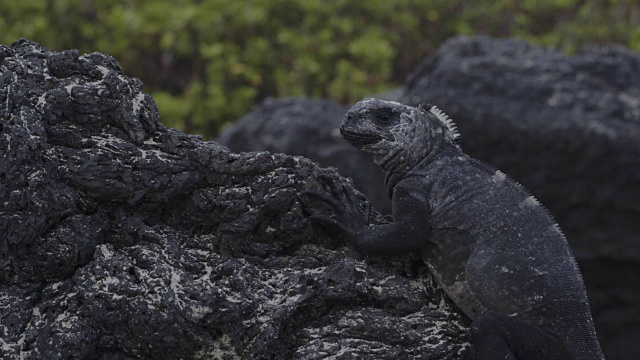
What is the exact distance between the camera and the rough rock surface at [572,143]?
5469 millimetres

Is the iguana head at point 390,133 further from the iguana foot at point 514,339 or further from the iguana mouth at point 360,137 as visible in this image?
the iguana foot at point 514,339

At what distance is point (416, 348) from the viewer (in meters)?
2.79

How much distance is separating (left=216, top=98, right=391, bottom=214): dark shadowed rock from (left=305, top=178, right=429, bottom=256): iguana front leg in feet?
9.41

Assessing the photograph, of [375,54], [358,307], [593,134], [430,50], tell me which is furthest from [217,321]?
[430,50]

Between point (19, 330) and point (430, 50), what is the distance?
6476 mm

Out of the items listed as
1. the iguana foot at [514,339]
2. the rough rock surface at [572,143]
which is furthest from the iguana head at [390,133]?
the rough rock surface at [572,143]

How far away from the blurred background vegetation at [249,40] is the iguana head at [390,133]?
420 centimetres

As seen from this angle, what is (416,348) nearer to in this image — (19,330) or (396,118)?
(396,118)

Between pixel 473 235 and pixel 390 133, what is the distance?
17.4 inches

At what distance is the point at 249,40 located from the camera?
26.2 ft

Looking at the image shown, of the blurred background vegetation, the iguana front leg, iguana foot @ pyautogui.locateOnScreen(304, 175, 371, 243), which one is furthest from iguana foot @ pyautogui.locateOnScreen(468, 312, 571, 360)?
the blurred background vegetation

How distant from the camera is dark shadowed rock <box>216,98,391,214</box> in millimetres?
5953

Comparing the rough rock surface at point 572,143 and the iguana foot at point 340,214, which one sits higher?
the rough rock surface at point 572,143

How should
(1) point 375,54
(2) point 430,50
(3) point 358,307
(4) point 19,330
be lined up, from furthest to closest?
(2) point 430,50 → (1) point 375,54 → (3) point 358,307 → (4) point 19,330
